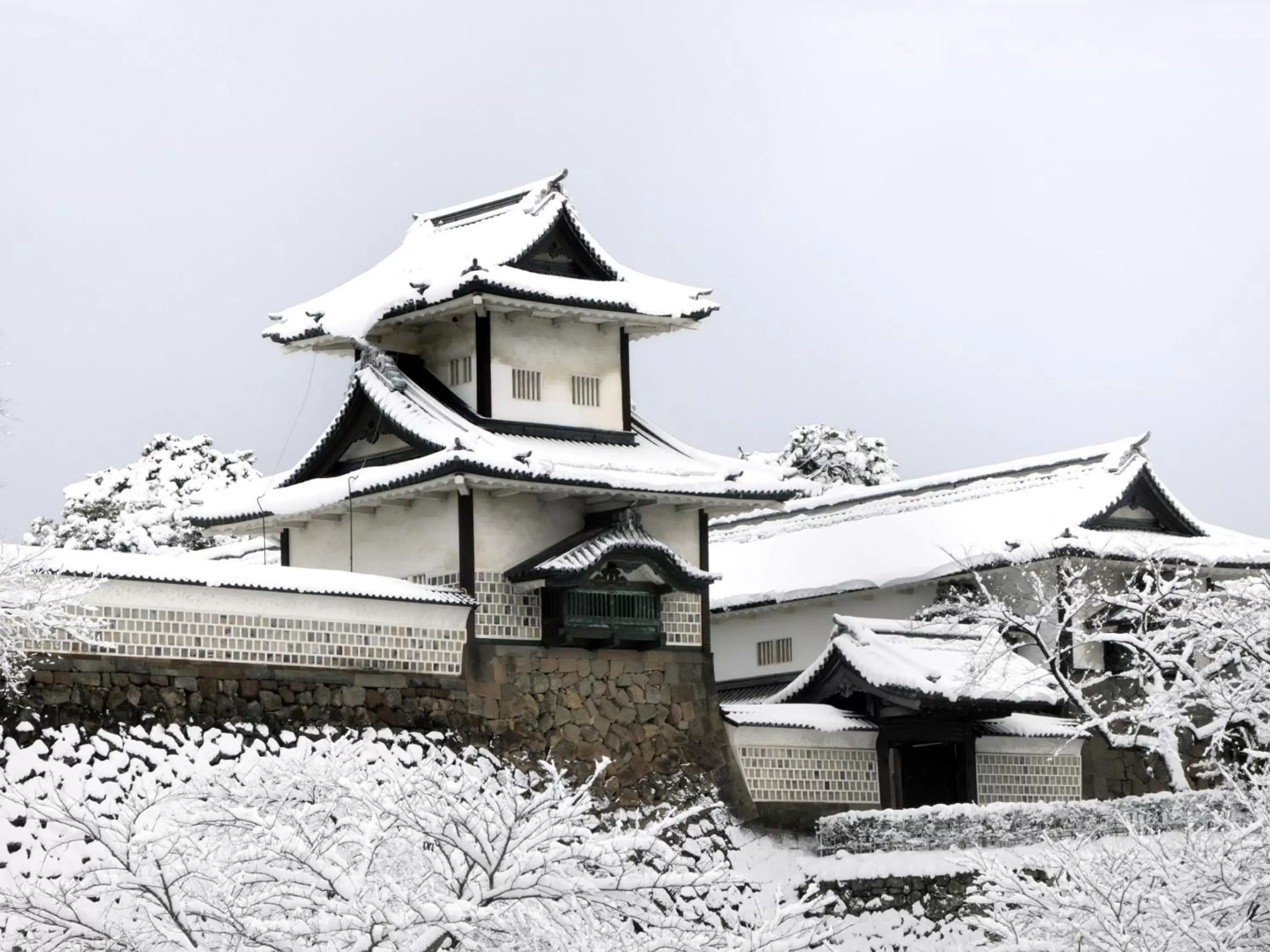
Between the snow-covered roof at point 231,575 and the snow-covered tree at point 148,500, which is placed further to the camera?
the snow-covered tree at point 148,500

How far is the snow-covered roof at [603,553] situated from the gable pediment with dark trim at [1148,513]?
8.05m

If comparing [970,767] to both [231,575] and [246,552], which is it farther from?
[246,552]

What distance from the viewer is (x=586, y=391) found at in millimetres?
25312

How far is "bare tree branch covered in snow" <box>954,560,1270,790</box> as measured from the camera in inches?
775

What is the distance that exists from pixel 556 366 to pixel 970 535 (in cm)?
749

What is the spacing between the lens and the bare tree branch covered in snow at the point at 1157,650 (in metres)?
19.7

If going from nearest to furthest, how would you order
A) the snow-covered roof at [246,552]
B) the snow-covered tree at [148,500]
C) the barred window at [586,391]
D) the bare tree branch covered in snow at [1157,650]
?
the bare tree branch covered in snow at [1157,650], the barred window at [586,391], the snow-covered roof at [246,552], the snow-covered tree at [148,500]

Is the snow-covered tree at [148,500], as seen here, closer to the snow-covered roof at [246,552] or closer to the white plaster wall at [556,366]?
the snow-covered roof at [246,552]

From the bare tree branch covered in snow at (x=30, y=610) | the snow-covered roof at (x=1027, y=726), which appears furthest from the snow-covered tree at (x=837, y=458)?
the bare tree branch covered in snow at (x=30, y=610)

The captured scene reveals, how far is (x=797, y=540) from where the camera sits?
32031 mm

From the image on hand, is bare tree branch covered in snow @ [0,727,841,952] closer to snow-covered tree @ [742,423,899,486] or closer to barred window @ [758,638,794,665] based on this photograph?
barred window @ [758,638,794,665]

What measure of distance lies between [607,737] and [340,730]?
363cm

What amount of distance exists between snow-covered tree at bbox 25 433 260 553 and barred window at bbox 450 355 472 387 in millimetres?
15852

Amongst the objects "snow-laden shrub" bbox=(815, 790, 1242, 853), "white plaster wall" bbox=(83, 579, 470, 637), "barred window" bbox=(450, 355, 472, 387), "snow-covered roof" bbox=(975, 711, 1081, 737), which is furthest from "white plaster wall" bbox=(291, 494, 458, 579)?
→ "snow-covered roof" bbox=(975, 711, 1081, 737)
